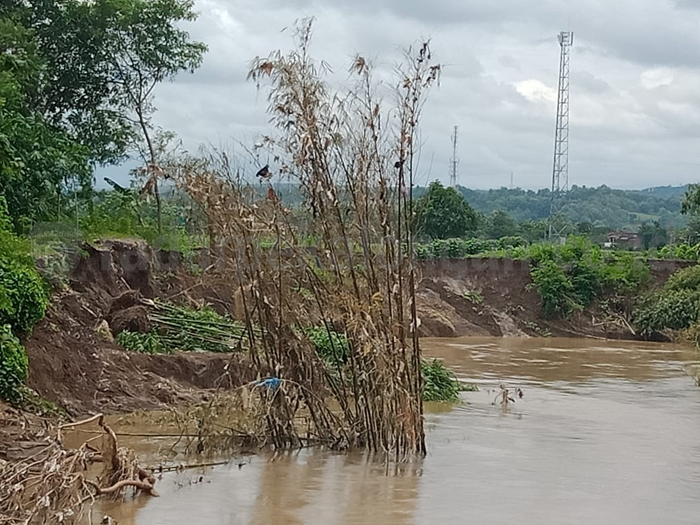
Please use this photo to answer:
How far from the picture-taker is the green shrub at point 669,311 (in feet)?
88.8

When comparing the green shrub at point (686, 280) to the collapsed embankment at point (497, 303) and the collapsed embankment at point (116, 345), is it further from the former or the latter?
the collapsed embankment at point (116, 345)

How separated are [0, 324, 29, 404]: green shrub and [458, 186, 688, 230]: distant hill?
40.2m

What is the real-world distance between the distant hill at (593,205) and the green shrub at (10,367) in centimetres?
4023

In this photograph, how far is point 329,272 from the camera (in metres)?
9.80

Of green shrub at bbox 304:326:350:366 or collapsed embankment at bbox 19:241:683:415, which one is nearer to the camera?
green shrub at bbox 304:326:350:366

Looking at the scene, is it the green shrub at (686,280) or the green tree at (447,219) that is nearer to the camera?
the green shrub at (686,280)

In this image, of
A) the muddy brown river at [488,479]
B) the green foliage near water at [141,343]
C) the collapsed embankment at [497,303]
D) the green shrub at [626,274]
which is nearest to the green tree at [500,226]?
the collapsed embankment at [497,303]

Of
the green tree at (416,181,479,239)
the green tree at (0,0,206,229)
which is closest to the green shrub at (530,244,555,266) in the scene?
the green tree at (416,181,479,239)

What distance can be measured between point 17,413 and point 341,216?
4.10 m

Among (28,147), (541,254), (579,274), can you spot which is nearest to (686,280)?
(579,274)

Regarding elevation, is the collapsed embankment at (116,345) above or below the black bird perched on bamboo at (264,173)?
below

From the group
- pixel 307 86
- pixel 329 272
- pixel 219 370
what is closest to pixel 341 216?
pixel 329 272

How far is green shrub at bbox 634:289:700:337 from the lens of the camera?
27078 mm

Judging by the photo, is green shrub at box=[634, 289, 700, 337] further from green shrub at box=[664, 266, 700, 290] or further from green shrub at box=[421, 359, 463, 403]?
green shrub at box=[421, 359, 463, 403]
